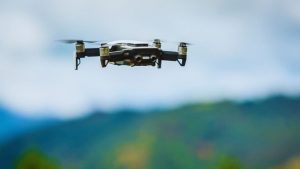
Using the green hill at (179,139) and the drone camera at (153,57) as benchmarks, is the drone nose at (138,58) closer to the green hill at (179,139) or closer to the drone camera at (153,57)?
the drone camera at (153,57)

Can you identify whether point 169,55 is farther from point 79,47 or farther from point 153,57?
point 79,47

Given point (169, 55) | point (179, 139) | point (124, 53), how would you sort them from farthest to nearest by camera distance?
1. point (179, 139)
2. point (169, 55)
3. point (124, 53)

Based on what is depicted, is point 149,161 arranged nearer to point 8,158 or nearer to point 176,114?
point 176,114

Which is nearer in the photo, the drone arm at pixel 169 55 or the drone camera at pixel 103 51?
the drone camera at pixel 103 51

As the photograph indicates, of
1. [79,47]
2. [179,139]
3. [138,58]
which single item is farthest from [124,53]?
[179,139]

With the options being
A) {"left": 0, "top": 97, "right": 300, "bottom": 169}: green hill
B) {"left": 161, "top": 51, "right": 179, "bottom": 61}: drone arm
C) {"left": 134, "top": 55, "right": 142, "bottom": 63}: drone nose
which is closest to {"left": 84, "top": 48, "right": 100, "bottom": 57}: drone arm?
{"left": 134, "top": 55, "right": 142, "bottom": 63}: drone nose

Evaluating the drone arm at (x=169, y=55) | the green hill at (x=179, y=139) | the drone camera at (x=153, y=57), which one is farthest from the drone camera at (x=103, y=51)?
the green hill at (x=179, y=139)

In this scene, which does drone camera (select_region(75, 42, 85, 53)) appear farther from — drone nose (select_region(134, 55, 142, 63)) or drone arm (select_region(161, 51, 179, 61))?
drone arm (select_region(161, 51, 179, 61))

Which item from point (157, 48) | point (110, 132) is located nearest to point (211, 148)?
point (110, 132)

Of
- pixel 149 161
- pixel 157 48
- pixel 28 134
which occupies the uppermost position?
pixel 157 48
